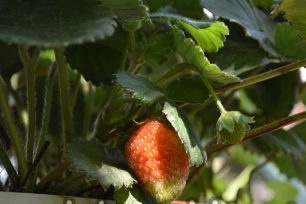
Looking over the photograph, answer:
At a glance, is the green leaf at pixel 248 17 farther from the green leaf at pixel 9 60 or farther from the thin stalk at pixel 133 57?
the green leaf at pixel 9 60

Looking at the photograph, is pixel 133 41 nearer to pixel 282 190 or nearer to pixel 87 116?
pixel 87 116

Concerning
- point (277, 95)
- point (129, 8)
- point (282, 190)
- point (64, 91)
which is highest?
point (129, 8)

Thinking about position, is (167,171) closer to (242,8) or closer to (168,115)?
(168,115)

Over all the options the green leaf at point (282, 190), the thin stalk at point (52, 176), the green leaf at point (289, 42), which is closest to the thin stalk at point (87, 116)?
the thin stalk at point (52, 176)

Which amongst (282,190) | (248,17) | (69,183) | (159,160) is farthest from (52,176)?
(282,190)

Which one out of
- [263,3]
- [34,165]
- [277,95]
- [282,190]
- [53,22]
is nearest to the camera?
[53,22]

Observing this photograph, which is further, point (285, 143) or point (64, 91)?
point (285, 143)

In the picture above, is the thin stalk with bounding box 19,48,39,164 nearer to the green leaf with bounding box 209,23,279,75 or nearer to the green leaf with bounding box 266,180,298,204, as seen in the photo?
the green leaf with bounding box 209,23,279,75
